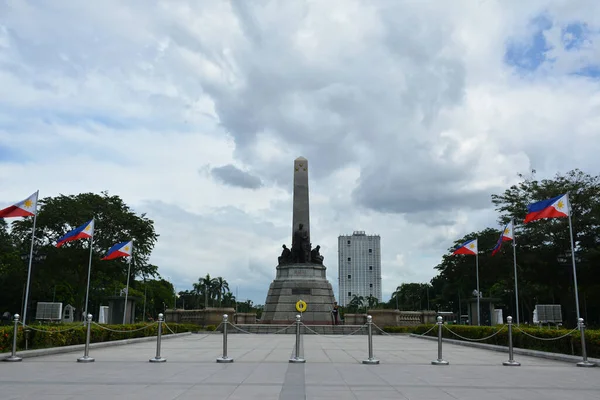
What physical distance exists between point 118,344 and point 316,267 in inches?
823

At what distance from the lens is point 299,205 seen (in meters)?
40.9

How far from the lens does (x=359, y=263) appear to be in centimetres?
16088

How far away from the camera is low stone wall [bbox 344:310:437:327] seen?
3841 cm

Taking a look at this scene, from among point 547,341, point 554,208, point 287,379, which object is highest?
point 554,208

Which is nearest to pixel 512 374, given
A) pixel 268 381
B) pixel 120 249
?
pixel 268 381

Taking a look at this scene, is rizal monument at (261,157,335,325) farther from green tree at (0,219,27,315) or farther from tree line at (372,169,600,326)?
green tree at (0,219,27,315)

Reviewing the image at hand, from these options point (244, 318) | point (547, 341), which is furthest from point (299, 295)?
point (547, 341)

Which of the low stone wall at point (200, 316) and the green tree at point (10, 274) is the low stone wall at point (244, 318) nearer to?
the low stone wall at point (200, 316)

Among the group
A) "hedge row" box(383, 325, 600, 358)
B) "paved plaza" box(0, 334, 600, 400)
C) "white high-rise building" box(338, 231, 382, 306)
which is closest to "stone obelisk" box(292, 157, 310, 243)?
"hedge row" box(383, 325, 600, 358)

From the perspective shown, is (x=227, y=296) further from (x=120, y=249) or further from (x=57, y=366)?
(x=57, y=366)

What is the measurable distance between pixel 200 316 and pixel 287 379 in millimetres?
29566

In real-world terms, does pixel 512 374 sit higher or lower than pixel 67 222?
A: lower

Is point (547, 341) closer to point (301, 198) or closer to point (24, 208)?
point (24, 208)

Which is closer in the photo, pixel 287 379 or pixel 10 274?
pixel 287 379
